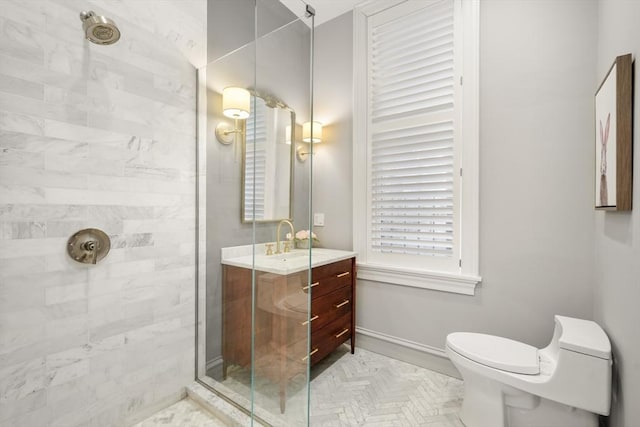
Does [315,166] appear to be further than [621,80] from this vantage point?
Yes

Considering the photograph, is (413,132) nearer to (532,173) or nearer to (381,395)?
(532,173)

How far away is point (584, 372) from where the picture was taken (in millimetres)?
1158

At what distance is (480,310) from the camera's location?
73.2 inches

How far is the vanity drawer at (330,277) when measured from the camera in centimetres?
183

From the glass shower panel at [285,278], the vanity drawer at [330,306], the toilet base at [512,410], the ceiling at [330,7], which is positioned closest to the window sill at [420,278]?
→ the vanity drawer at [330,306]

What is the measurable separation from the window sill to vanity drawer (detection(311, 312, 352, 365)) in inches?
15.3

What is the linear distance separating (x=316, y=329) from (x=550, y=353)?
4.28 feet

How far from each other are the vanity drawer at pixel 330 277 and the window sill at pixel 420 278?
19 centimetres

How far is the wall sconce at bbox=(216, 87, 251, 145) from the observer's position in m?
1.38

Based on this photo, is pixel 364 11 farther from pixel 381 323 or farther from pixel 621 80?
pixel 381 323

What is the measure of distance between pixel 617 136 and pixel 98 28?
2176 mm

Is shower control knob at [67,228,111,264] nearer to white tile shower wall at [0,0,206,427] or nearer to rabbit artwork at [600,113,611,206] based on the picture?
white tile shower wall at [0,0,206,427]

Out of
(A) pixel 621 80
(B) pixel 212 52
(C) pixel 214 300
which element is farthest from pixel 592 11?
(C) pixel 214 300

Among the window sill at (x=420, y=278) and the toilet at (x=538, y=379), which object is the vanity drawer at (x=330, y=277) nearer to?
the window sill at (x=420, y=278)
